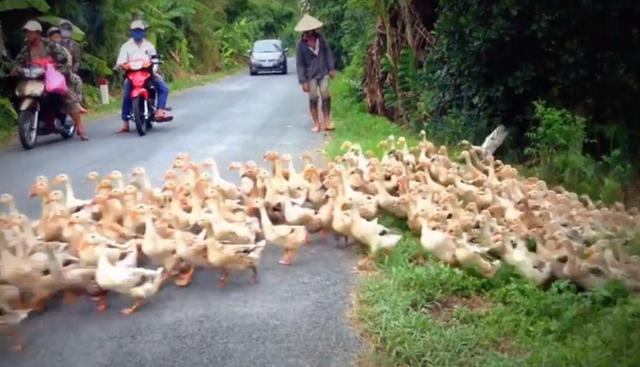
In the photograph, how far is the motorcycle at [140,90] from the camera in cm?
1256

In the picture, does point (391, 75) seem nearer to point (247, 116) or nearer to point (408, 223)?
point (247, 116)

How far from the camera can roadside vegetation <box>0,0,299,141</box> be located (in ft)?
50.5

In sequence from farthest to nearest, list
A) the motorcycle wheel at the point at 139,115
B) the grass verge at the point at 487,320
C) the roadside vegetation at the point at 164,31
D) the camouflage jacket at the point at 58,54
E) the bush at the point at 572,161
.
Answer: the roadside vegetation at the point at 164,31, the motorcycle wheel at the point at 139,115, the camouflage jacket at the point at 58,54, the bush at the point at 572,161, the grass verge at the point at 487,320

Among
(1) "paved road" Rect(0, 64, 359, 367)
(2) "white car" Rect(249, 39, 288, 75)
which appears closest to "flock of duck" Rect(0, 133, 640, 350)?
(1) "paved road" Rect(0, 64, 359, 367)

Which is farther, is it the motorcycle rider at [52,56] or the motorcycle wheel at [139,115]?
the motorcycle wheel at [139,115]

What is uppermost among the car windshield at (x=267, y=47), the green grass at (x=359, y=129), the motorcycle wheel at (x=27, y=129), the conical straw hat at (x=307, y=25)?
the conical straw hat at (x=307, y=25)

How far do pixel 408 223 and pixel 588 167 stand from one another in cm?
243

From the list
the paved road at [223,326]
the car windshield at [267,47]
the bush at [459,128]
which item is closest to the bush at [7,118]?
the paved road at [223,326]

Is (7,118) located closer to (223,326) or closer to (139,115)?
(139,115)

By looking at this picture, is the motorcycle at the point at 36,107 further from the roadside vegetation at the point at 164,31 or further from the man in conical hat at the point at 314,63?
the man in conical hat at the point at 314,63

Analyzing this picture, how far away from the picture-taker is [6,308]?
4582 millimetres

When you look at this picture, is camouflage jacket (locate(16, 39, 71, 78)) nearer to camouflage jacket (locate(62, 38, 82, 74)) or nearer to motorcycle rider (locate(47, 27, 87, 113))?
motorcycle rider (locate(47, 27, 87, 113))

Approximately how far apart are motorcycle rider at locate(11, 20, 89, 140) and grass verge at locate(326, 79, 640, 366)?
304 inches

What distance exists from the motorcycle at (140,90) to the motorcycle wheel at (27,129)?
5.00 ft
